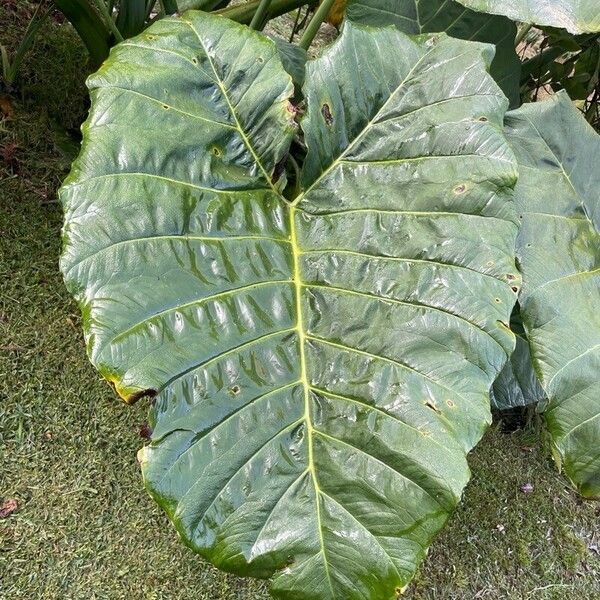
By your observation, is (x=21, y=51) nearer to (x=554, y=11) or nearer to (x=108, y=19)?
(x=108, y=19)

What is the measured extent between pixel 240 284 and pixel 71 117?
1.04 m

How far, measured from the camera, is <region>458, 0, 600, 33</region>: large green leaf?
2.93 ft

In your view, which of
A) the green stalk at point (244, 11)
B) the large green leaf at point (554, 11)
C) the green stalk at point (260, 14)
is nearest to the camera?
the large green leaf at point (554, 11)

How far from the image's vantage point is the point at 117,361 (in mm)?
787

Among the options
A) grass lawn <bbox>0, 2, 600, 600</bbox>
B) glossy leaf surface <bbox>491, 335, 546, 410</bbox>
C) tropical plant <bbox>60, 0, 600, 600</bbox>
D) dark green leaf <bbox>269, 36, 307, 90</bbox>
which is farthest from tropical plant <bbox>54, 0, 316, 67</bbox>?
glossy leaf surface <bbox>491, 335, 546, 410</bbox>

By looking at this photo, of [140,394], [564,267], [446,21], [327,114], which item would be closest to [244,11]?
[446,21]

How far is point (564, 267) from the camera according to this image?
1.01 meters

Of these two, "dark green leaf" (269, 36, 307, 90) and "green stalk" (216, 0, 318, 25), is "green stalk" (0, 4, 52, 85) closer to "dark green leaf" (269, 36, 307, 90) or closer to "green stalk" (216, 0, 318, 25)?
"green stalk" (216, 0, 318, 25)

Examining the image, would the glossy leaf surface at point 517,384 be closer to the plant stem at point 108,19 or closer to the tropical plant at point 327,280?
the tropical plant at point 327,280

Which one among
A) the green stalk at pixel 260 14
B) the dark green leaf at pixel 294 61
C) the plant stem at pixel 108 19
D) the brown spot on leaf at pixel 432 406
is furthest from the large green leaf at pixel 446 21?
the brown spot on leaf at pixel 432 406

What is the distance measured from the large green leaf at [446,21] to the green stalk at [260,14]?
0.85 feet

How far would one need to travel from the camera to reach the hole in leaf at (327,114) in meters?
0.99

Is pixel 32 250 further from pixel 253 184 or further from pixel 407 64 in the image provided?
pixel 407 64

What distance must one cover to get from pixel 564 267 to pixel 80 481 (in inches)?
38.6
